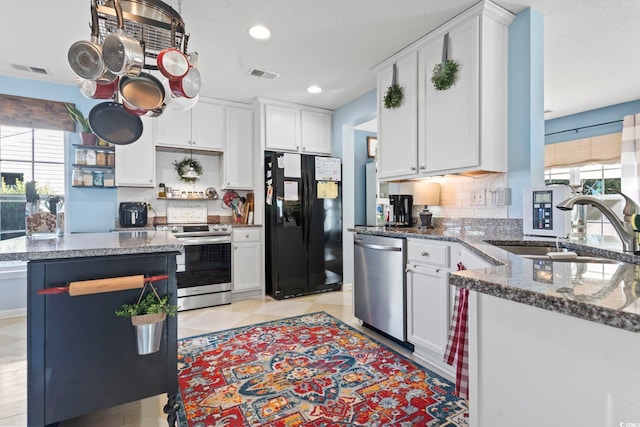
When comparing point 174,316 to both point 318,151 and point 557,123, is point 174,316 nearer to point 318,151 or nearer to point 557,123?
point 318,151

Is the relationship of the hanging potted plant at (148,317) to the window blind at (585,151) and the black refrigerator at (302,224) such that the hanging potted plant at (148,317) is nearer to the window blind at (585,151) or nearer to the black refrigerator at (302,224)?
the black refrigerator at (302,224)

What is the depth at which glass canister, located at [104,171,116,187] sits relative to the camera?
12.1 ft

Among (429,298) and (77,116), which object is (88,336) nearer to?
(429,298)

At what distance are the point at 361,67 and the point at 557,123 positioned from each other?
3910 millimetres

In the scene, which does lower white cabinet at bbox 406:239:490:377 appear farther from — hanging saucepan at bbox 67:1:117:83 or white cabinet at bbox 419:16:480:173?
hanging saucepan at bbox 67:1:117:83

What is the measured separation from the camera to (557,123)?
5.16 meters

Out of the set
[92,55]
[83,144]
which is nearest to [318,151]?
[83,144]

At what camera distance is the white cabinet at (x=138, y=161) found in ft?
12.0

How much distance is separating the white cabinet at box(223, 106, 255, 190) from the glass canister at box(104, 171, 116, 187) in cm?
125

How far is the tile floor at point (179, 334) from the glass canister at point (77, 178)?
1.49 metres

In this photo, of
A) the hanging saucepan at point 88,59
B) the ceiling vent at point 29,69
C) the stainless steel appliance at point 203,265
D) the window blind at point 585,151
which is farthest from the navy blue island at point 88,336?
the window blind at point 585,151

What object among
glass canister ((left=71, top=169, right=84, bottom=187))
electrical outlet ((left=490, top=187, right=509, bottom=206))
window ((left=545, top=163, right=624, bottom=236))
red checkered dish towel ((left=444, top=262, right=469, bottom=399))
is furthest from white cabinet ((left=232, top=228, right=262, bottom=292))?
window ((left=545, top=163, right=624, bottom=236))

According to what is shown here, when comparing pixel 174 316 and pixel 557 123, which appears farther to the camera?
pixel 557 123

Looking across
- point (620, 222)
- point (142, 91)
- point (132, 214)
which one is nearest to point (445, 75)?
point (620, 222)
